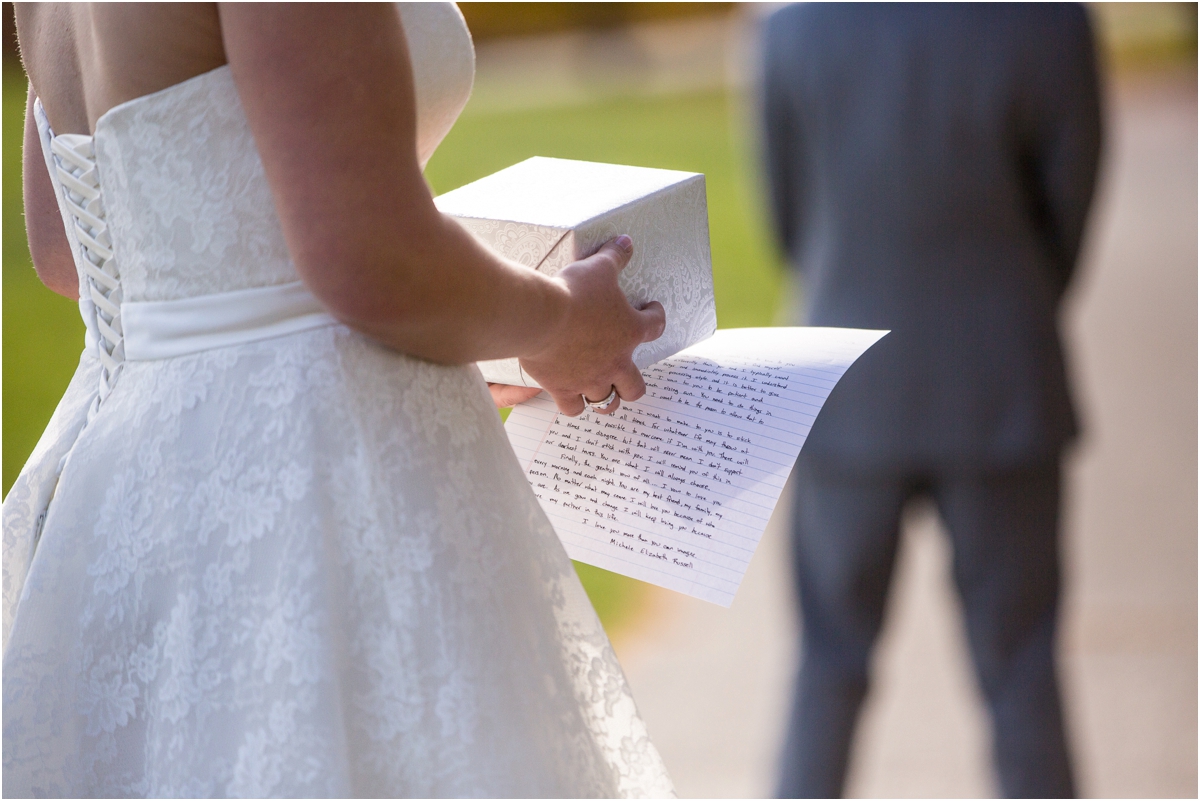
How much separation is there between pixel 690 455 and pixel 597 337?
0.19m

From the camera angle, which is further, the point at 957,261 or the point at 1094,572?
the point at 1094,572

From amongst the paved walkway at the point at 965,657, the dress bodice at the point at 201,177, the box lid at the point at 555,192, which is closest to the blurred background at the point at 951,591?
the paved walkway at the point at 965,657

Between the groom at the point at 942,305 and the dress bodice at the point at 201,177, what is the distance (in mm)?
1433

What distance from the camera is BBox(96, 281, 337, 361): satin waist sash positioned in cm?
102

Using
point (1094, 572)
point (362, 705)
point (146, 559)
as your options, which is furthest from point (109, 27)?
point (1094, 572)

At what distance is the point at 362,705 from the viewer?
0.99 metres

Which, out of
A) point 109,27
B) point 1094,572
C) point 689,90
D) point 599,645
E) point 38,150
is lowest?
point 689,90

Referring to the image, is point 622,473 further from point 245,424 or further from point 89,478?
point 89,478

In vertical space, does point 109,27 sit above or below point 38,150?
above

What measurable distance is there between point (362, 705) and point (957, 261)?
1.70 meters

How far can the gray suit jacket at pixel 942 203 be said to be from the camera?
2.24m

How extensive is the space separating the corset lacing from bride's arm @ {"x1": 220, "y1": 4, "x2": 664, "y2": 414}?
0.25 m

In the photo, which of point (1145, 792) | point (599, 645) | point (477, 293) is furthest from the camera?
point (1145, 792)

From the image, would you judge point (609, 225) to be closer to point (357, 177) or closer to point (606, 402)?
point (606, 402)
